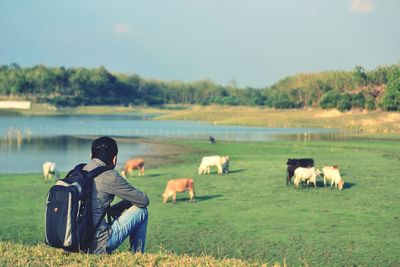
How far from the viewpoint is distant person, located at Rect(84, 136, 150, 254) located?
739 centimetres

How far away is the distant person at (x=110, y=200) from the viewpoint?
739cm

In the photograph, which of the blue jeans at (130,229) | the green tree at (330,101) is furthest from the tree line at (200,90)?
the blue jeans at (130,229)

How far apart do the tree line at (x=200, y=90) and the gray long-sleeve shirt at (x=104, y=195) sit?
247 feet

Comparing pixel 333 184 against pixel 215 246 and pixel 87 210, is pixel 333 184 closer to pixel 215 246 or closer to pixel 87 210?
pixel 215 246

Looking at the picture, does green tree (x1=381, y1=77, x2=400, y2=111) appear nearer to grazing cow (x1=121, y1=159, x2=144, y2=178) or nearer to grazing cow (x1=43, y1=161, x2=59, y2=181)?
grazing cow (x1=121, y1=159, x2=144, y2=178)

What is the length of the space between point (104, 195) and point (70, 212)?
0.60 m

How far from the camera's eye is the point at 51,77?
158 meters

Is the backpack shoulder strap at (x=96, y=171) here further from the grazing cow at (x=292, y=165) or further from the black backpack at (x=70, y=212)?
the grazing cow at (x=292, y=165)

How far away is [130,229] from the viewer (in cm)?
775

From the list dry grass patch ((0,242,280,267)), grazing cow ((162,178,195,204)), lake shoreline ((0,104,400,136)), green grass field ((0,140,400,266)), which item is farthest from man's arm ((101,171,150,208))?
lake shoreline ((0,104,400,136))

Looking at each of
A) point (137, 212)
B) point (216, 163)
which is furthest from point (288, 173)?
point (137, 212)

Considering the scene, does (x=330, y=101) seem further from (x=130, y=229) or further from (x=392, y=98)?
(x=130, y=229)

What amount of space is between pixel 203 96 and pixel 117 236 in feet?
604

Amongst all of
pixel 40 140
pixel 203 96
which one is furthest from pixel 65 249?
pixel 203 96
